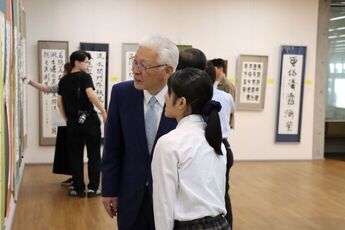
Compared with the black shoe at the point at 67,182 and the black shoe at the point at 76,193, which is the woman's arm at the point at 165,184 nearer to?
Result: the black shoe at the point at 76,193

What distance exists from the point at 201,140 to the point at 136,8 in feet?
18.7

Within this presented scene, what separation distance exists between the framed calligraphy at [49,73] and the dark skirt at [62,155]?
4.11 ft

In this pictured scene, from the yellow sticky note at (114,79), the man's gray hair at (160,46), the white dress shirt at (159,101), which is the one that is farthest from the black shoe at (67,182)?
the man's gray hair at (160,46)

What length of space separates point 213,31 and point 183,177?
5.97 meters

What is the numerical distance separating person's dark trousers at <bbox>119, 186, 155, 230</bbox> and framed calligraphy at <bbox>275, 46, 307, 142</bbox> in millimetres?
5947

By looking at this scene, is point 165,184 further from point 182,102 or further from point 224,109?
point 224,109

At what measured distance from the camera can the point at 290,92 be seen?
301 inches

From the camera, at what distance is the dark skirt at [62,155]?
5531 millimetres

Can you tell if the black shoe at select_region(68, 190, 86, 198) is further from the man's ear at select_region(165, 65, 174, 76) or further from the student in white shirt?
the student in white shirt

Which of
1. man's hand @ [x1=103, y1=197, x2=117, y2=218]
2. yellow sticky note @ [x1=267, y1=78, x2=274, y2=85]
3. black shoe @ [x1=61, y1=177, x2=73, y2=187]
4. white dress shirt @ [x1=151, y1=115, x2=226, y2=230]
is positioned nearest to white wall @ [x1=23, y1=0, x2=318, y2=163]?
yellow sticky note @ [x1=267, y1=78, x2=274, y2=85]

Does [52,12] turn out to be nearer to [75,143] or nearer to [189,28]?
[189,28]

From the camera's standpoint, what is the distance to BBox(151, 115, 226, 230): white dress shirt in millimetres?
1610

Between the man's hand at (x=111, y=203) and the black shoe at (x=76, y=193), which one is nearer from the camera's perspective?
the man's hand at (x=111, y=203)

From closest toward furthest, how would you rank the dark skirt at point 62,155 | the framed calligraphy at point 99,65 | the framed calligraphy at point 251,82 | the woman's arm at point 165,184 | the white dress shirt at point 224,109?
1. the woman's arm at point 165,184
2. the white dress shirt at point 224,109
3. the dark skirt at point 62,155
4. the framed calligraphy at point 99,65
5. the framed calligraphy at point 251,82
